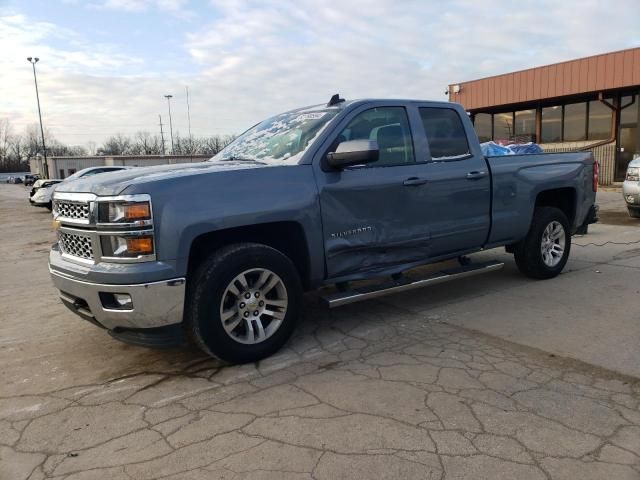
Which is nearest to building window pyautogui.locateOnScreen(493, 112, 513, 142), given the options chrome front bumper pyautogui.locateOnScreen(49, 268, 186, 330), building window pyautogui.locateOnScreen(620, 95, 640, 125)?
building window pyautogui.locateOnScreen(620, 95, 640, 125)

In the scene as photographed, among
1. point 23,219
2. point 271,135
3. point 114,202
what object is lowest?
point 23,219

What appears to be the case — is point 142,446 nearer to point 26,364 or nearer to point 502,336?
point 26,364

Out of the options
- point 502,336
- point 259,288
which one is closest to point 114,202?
point 259,288

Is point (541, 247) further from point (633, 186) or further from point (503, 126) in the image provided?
point (503, 126)

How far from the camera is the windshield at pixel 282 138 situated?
448 centimetres

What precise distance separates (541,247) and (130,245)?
4776mm

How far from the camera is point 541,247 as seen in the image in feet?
20.6

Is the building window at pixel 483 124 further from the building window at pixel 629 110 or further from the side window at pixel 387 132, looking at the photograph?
the side window at pixel 387 132

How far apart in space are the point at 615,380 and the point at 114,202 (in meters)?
3.59

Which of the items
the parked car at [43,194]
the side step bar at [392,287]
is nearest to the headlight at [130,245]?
the side step bar at [392,287]

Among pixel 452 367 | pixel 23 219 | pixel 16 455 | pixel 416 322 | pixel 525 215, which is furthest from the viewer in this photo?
pixel 23 219

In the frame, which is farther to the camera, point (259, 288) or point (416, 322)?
point (416, 322)

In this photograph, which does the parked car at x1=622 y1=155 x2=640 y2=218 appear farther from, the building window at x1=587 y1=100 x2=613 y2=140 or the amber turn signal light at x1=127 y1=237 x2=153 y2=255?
the building window at x1=587 y1=100 x2=613 y2=140

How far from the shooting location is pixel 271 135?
5.01 metres
